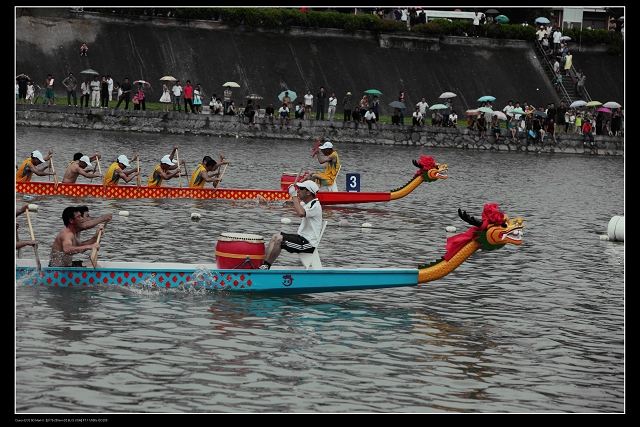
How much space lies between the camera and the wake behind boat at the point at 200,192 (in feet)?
85.0

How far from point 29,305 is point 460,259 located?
651cm

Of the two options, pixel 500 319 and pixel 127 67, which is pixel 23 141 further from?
pixel 500 319

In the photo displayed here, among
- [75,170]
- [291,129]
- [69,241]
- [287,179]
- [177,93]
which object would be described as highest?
[177,93]

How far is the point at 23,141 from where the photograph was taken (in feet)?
125

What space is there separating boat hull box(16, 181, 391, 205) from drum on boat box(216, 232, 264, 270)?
11492 mm

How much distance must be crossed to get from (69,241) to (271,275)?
3099 mm

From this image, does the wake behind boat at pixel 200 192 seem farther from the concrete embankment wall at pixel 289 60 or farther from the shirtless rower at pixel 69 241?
the concrete embankment wall at pixel 289 60

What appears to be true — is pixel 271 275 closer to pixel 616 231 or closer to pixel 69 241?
pixel 69 241

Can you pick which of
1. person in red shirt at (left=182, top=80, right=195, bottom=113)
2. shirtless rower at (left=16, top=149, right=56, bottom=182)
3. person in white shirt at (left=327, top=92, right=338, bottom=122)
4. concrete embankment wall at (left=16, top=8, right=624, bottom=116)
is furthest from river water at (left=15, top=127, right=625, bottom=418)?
concrete embankment wall at (left=16, top=8, right=624, bottom=116)

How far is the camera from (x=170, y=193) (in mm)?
27219

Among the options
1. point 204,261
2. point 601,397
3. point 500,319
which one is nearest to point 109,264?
point 204,261

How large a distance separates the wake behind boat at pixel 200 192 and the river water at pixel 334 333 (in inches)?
22.6

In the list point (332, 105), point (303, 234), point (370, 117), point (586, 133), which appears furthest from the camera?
point (586, 133)

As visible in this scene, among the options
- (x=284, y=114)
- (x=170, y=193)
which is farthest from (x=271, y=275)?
(x=284, y=114)
